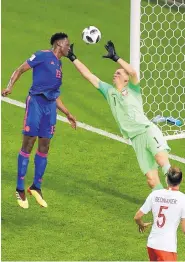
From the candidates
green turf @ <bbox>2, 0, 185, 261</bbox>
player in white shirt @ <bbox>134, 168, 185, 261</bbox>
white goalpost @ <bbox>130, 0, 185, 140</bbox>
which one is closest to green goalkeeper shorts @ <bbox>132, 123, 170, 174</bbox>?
green turf @ <bbox>2, 0, 185, 261</bbox>

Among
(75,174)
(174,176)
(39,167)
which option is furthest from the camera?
(75,174)

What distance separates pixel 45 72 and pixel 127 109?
42.4 inches

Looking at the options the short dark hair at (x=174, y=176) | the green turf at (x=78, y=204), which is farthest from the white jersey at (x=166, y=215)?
the green turf at (x=78, y=204)

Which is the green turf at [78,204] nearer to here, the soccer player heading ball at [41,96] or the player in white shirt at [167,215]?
the soccer player heading ball at [41,96]

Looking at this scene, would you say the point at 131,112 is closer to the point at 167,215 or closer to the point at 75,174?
the point at 75,174

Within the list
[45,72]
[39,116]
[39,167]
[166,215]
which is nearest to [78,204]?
[39,167]

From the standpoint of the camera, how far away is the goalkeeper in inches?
517

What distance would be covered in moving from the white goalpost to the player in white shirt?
498 cm

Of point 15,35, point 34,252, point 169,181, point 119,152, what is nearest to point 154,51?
point 15,35

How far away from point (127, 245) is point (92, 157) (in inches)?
128

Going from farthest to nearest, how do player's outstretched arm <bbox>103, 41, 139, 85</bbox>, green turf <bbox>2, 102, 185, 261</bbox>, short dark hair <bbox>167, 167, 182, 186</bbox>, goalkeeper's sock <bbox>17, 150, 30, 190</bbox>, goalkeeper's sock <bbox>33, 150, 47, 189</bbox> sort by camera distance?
goalkeeper's sock <bbox>33, 150, 47, 189</bbox>
goalkeeper's sock <bbox>17, 150, 30, 190</bbox>
player's outstretched arm <bbox>103, 41, 139, 85</bbox>
green turf <bbox>2, 102, 185, 261</bbox>
short dark hair <bbox>167, 167, 182, 186</bbox>

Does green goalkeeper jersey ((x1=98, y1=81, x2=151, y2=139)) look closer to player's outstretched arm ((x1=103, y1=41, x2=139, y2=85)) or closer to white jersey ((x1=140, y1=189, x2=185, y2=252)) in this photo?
player's outstretched arm ((x1=103, y1=41, x2=139, y2=85))

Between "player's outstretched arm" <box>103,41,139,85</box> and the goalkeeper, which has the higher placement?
"player's outstretched arm" <box>103,41,139,85</box>

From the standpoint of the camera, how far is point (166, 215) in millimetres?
10469
